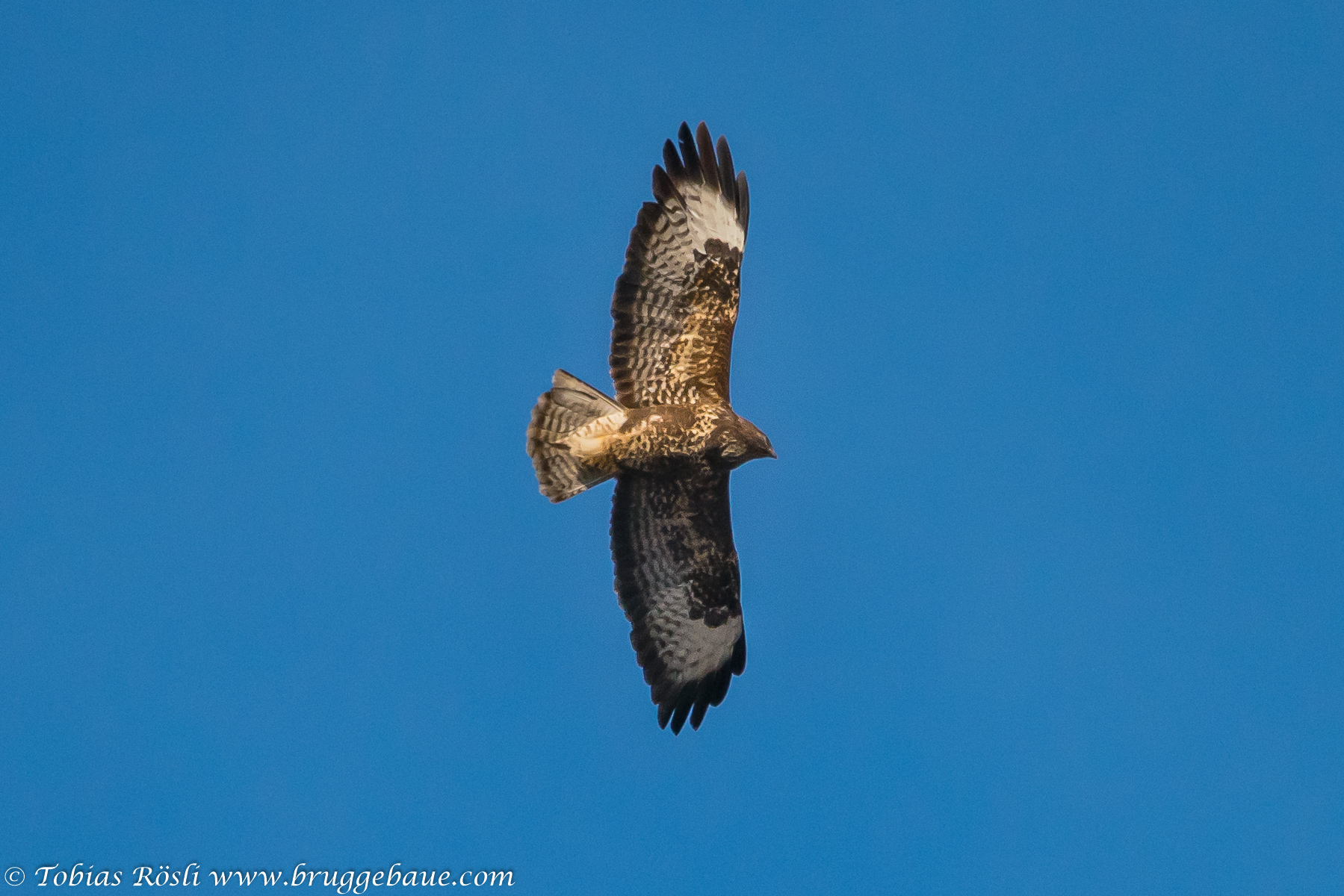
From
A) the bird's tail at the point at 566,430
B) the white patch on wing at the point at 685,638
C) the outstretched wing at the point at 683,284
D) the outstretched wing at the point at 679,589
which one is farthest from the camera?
the white patch on wing at the point at 685,638

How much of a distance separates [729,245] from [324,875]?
14.6ft

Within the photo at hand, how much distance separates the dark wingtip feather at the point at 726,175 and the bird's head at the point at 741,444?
4.20 ft

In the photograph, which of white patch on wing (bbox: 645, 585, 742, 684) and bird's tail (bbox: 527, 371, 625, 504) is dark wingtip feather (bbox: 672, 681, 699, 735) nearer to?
white patch on wing (bbox: 645, 585, 742, 684)

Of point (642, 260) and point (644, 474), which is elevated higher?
point (642, 260)

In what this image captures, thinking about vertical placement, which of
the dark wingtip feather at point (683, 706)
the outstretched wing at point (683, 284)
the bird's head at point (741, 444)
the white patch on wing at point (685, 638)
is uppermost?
the outstretched wing at point (683, 284)

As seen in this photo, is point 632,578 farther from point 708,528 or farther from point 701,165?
point 701,165

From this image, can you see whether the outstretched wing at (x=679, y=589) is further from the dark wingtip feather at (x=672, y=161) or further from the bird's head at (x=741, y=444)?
the dark wingtip feather at (x=672, y=161)

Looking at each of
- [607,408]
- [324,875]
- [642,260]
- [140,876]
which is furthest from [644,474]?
[140,876]

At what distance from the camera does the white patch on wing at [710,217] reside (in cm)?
1109

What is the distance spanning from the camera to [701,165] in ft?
36.6

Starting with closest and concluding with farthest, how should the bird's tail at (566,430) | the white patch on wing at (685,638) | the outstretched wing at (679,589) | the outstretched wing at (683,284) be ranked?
1. the bird's tail at (566,430)
2. the outstretched wing at (683,284)
3. the outstretched wing at (679,589)
4. the white patch on wing at (685,638)

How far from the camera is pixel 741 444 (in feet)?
35.7

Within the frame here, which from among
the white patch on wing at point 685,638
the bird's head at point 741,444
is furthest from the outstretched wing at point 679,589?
the bird's head at point 741,444

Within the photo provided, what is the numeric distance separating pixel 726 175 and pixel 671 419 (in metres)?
1.43
